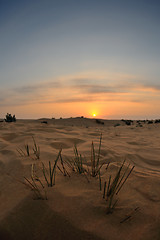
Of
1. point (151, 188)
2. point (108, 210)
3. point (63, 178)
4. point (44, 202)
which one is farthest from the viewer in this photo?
point (63, 178)

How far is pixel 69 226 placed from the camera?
3.04ft

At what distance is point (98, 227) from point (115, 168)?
2.94 feet

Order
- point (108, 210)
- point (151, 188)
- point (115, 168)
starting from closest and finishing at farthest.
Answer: point (108, 210) → point (151, 188) → point (115, 168)

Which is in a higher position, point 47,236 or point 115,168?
point 115,168

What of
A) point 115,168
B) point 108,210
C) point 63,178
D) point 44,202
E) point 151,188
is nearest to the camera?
point 108,210

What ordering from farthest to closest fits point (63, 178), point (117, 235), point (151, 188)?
point (63, 178)
point (151, 188)
point (117, 235)

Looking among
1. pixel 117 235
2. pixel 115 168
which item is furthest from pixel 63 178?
pixel 117 235

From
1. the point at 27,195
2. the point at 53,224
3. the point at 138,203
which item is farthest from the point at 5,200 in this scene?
the point at 138,203

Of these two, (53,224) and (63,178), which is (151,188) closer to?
(63,178)

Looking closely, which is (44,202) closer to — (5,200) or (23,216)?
(23,216)

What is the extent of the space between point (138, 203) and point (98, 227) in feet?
1.13

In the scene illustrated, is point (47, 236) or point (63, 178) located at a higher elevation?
point (63, 178)

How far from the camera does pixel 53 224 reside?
943 millimetres

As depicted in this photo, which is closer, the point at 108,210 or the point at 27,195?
the point at 108,210
